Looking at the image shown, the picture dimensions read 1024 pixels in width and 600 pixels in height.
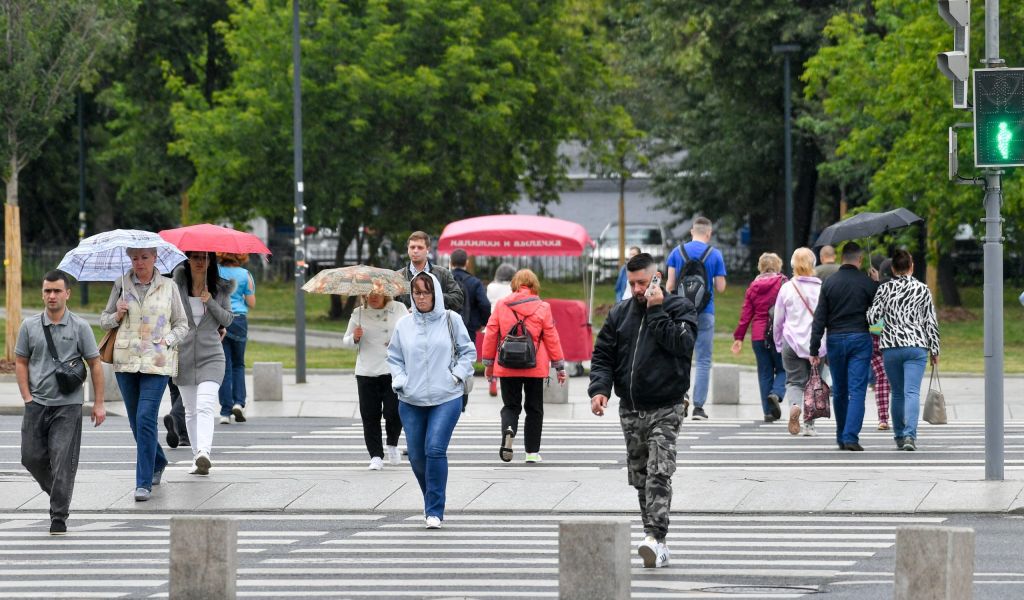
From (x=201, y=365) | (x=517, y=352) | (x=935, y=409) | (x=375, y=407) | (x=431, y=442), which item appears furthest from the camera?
(x=935, y=409)

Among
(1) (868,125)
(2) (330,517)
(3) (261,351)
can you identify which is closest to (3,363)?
(3) (261,351)

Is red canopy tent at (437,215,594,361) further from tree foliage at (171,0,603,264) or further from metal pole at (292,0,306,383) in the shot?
tree foliage at (171,0,603,264)

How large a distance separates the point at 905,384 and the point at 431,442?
5.45m

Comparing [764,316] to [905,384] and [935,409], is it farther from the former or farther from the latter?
[905,384]

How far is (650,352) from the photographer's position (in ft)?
33.2

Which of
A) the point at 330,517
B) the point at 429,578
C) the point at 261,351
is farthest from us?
the point at 261,351

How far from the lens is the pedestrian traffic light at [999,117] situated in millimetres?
12922

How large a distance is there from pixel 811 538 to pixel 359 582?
10.0 feet

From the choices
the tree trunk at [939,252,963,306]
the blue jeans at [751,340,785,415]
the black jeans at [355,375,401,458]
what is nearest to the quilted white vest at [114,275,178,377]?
the black jeans at [355,375,401,458]

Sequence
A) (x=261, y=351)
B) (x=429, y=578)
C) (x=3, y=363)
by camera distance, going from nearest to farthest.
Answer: (x=429, y=578)
(x=3, y=363)
(x=261, y=351)

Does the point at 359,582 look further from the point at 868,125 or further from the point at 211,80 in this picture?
the point at 211,80

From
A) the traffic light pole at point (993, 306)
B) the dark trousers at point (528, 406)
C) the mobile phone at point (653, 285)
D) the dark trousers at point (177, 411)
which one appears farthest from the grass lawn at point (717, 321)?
the mobile phone at point (653, 285)

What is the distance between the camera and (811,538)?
1109 cm

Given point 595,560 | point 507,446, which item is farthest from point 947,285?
point 595,560
